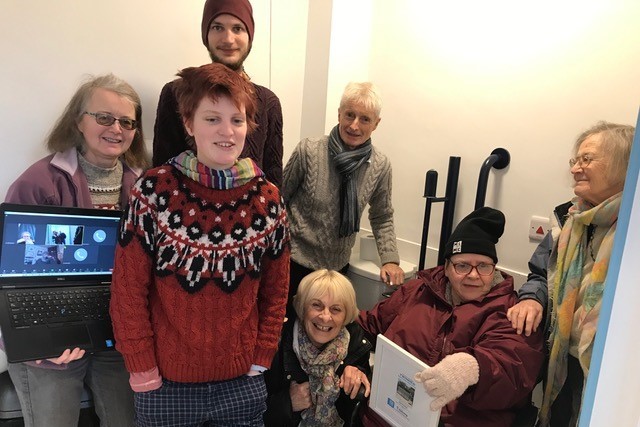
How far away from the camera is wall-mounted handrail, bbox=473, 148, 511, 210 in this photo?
1.90 metres

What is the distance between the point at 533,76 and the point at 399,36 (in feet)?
2.36

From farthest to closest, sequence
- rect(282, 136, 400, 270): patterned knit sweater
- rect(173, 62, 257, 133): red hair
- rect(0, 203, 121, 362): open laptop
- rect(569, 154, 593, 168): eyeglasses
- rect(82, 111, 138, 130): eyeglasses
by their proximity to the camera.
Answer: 1. rect(282, 136, 400, 270): patterned knit sweater
2. rect(82, 111, 138, 130): eyeglasses
3. rect(569, 154, 593, 168): eyeglasses
4. rect(0, 203, 121, 362): open laptop
5. rect(173, 62, 257, 133): red hair

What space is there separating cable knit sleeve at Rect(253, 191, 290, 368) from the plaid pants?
0.09 metres

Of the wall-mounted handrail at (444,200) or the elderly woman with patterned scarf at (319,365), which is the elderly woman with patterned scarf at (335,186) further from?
the elderly woman with patterned scarf at (319,365)

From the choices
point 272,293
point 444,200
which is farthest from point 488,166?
point 272,293

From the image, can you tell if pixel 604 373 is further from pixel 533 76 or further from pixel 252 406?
pixel 533 76

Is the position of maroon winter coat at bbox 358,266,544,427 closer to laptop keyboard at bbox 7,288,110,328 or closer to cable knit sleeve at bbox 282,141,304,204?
cable knit sleeve at bbox 282,141,304,204

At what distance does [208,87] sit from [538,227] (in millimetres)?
1477

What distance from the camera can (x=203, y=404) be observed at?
1158 millimetres

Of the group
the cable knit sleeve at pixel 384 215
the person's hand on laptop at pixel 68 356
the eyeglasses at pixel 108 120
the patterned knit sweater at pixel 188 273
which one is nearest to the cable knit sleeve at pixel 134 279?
the patterned knit sweater at pixel 188 273

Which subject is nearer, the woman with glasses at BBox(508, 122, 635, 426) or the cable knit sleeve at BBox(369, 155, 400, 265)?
the woman with glasses at BBox(508, 122, 635, 426)

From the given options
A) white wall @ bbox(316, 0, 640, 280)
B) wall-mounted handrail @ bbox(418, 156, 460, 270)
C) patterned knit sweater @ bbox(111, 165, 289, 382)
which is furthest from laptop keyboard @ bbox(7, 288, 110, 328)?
white wall @ bbox(316, 0, 640, 280)

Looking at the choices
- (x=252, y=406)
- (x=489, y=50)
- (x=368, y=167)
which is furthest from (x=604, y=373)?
(x=489, y=50)

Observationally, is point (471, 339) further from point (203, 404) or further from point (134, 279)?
point (134, 279)
